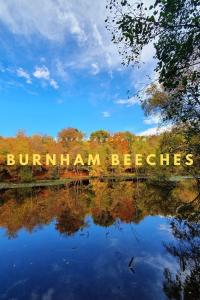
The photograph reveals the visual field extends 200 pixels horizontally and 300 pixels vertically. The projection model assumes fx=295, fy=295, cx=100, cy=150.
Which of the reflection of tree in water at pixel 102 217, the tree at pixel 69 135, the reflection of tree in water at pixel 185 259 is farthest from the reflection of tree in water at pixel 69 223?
the tree at pixel 69 135

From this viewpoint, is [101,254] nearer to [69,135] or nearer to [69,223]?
[69,223]

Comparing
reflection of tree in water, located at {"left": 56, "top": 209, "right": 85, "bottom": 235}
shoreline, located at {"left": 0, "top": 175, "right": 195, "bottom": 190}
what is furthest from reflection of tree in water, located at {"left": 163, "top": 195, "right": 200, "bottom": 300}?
shoreline, located at {"left": 0, "top": 175, "right": 195, "bottom": 190}

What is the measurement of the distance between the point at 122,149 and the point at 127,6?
77833 mm

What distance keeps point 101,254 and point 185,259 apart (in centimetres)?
420

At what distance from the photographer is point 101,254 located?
14.7 m

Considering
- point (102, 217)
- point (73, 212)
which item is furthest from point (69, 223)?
point (73, 212)

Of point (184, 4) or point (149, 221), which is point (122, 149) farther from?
point (184, 4)

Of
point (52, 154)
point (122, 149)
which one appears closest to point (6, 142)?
point (52, 154)

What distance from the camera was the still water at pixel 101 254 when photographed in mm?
10328

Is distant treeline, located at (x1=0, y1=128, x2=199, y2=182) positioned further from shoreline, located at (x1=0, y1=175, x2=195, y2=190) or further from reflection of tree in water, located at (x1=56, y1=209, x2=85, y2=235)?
reflection of tree in water, located at (x1=56, y1=209, x2=85, y2=235)

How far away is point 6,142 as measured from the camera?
63.1m

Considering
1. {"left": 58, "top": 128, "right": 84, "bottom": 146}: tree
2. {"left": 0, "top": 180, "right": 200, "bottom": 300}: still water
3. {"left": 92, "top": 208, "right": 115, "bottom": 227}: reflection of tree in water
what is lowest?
{"left": 0, "top": 180, "right": 200, "bottom": 300}: still water

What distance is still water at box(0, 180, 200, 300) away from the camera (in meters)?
10.3

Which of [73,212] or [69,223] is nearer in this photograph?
[69,223]
